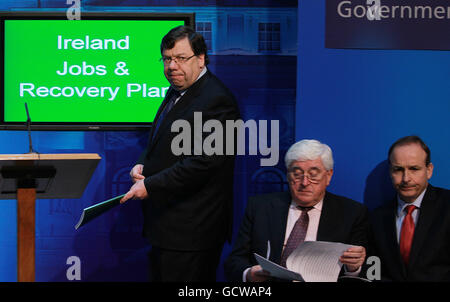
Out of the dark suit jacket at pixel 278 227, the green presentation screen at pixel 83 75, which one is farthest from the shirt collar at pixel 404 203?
the green presentation screen at pixel 83 75

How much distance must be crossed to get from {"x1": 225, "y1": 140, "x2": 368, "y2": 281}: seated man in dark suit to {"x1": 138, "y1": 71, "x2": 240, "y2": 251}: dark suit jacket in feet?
1.11

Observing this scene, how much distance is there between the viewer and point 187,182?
10.4ft

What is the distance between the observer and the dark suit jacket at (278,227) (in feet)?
9.56

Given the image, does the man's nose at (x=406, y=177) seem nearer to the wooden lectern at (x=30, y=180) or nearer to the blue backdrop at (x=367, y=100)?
the blue backdrop at (x=367, y=100)

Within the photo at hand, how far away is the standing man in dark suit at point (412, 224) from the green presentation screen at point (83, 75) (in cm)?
198

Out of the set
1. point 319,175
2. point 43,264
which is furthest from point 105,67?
point 319,175

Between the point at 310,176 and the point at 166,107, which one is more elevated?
the point at 166,107

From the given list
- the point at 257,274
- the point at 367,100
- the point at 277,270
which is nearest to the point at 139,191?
the point at 257,274

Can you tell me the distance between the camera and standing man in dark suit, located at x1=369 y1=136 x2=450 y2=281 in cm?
295

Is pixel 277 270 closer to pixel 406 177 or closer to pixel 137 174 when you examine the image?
pixel 406 177

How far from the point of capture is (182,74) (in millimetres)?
3322

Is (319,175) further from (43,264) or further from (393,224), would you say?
(43,264)

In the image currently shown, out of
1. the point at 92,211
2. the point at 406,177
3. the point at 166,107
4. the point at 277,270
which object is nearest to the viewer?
the point at 277,270

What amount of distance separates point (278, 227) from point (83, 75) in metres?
2.19
